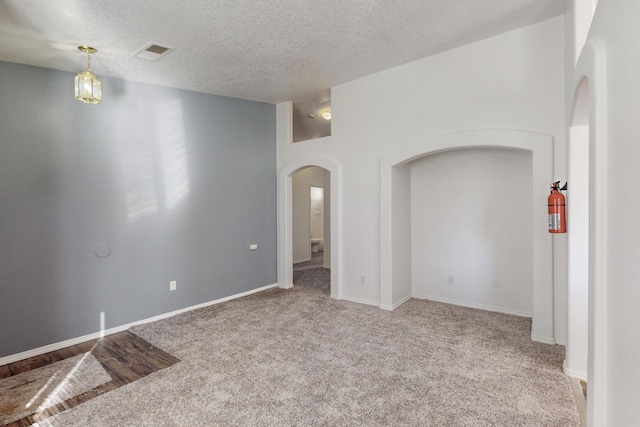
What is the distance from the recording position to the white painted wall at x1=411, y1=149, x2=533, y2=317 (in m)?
4.06

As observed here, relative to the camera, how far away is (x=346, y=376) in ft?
8.91

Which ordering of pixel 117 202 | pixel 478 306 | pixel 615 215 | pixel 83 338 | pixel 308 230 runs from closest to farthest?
pixel 615 215 → pixel 83 338 → pixel 117 202 → pixel 478 306 → pixel 308 230

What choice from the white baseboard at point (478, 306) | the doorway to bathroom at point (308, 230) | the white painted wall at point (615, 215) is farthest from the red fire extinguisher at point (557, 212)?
the doorway to bathroom at point (308, 230)

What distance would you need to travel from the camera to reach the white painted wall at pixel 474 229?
4.06 metres

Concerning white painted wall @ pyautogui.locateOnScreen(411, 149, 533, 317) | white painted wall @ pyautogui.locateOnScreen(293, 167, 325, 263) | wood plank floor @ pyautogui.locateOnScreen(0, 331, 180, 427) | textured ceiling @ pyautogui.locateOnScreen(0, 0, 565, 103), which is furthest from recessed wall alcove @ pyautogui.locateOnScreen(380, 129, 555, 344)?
white painted wall @ pyautogui.locateOnScreen(293, 167, 325, 263)

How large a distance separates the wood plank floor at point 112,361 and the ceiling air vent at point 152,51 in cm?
310

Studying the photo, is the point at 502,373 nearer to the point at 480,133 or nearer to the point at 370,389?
the point at 370,389

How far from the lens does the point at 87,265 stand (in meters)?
3.70

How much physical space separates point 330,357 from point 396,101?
10.5ft

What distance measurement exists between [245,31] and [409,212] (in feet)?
10.6

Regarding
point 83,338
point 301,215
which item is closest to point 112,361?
point 83,338

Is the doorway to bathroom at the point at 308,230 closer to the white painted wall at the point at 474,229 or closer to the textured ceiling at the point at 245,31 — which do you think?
the white painted wall at the point at 474,229

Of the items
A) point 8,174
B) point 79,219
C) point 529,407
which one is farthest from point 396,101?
point 8,174

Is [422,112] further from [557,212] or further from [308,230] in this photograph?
[308,230]
